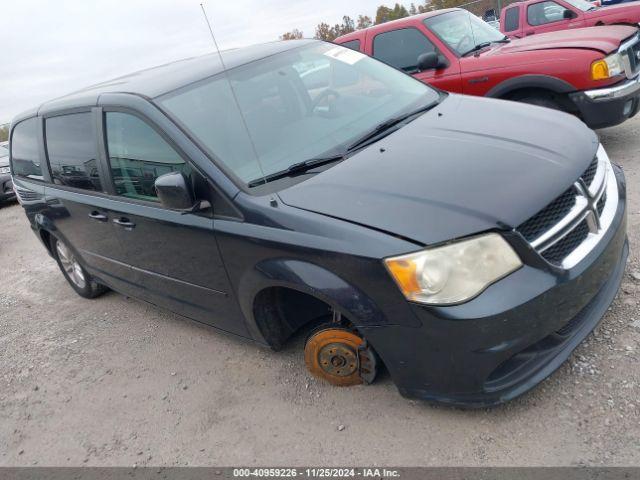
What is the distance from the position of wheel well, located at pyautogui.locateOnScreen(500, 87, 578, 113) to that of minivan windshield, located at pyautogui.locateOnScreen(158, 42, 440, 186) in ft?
6.51

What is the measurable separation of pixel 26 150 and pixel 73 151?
1113 mm

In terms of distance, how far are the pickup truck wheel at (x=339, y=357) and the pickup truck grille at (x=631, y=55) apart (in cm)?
423

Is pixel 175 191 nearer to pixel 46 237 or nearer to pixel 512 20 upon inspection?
pixel 46 237

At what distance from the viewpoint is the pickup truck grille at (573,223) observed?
7.04 ft

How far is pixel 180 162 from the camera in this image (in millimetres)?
2744

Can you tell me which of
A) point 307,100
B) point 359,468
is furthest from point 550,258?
point 307,100

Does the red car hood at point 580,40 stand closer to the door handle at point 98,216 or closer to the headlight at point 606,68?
the headlight at point 606,68

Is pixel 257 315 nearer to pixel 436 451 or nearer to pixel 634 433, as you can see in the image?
pixel 436 451

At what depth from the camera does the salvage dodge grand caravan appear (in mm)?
2090

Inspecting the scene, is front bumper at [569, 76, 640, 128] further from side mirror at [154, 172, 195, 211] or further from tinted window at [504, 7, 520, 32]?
tinted window at [504, 7, 520, 32]

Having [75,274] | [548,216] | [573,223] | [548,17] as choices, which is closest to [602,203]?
[573,223]

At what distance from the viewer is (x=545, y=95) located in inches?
200

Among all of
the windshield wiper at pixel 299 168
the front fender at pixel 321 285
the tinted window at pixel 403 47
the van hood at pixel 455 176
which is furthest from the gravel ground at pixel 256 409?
the tinted window at pixel 403 47

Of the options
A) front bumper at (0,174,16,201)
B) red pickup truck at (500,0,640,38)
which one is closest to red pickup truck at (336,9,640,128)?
red pickup truck at (500,0,640,38)
